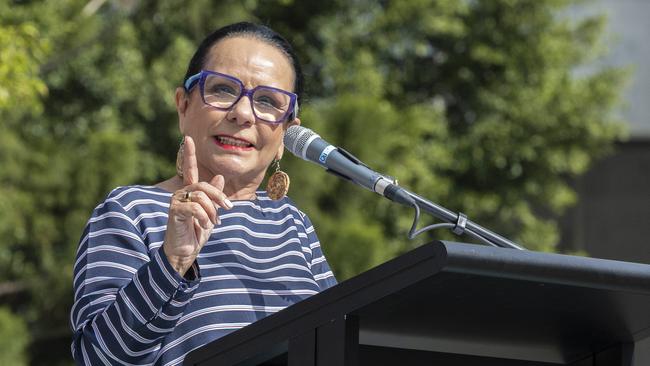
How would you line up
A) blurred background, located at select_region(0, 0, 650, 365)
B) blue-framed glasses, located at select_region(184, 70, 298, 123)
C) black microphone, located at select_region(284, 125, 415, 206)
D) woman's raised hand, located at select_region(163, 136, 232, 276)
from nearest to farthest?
woman's raised hand, located at select_region(163, 136, 232, 276), black microphone, located at select_region(284, 125, 415, 206), blue-framed glasses, located at select_region(184, 70, 298, 123), blurred background, located at select_region(0, 0, 650, 365)

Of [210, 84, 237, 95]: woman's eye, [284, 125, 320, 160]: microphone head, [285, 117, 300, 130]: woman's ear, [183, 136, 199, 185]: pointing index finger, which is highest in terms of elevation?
[285, 117, 300, 130]: woman's ear

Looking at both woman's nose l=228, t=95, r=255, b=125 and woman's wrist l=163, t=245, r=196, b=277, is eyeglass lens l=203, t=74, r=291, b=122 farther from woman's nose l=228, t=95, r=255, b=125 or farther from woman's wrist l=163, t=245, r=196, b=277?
woman's wrist l=163, t=245, r=196, b=277

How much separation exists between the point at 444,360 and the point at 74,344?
53cm

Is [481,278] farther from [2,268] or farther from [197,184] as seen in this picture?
[2,268]

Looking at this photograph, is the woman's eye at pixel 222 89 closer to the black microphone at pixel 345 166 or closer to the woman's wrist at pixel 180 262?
the black microphone at pixel 345 166

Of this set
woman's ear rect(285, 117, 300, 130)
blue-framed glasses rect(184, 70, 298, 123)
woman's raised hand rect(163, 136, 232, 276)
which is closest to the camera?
woman's raised hand rect(163, 136, 232, 276)

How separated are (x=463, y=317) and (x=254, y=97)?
659mm

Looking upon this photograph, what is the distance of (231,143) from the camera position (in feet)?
6.69

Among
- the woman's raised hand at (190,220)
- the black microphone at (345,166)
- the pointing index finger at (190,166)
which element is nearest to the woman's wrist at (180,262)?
the woman's raised hand at (190,220)

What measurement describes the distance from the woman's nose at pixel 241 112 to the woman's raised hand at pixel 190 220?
37 cm

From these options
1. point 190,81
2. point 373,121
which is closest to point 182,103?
point 190,81

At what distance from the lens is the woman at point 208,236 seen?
163 centimetres

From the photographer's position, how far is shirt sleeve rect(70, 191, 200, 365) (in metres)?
1.63

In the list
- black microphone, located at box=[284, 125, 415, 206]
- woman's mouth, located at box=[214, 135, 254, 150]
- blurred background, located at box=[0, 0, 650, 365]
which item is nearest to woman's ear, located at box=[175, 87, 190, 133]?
woman's mouth, located at box=[214, 135, 254, 150]
